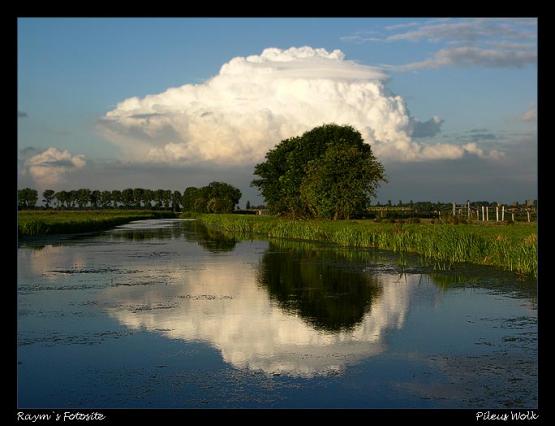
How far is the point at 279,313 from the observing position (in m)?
15.4

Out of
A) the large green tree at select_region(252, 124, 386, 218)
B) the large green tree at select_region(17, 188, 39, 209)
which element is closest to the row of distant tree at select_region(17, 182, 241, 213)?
the large green tree at select_region(17, 188, 39, 209)

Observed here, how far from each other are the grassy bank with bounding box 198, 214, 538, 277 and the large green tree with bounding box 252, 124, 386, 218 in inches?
300

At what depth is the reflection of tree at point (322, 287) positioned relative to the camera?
15.1 m

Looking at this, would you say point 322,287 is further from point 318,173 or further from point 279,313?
point 318,173

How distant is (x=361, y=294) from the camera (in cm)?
1848

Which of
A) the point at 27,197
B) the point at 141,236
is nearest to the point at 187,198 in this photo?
the point at 27,197

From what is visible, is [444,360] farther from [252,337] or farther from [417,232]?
[417,232]

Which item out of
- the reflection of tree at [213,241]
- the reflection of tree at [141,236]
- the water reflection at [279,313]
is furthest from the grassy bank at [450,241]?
the reflection of tree at [141,236]

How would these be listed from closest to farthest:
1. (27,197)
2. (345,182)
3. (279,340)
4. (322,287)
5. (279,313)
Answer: (279,340)
(279,313)
(322,287)
(345,182)
(27,197)

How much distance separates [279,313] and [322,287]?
16.5 feet

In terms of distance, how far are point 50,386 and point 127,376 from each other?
129 cm

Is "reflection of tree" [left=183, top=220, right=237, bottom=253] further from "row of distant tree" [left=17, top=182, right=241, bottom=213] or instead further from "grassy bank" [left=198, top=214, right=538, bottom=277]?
"row of distant tree" [left=17, top=182, right=241, bottom=213]
